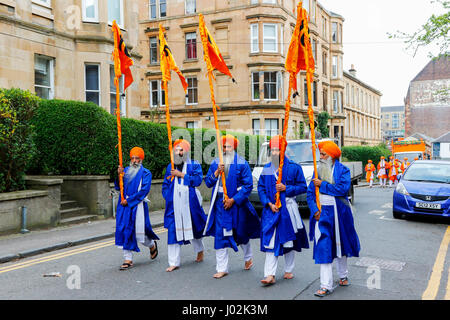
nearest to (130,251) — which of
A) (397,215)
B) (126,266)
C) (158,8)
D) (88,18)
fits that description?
(126,266)

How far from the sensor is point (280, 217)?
547 centimetres

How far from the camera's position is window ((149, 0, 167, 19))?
1453 inches

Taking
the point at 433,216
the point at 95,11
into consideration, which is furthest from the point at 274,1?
the point at 433,216

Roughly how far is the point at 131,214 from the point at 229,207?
1.64 m

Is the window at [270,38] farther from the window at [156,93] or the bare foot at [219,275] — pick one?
the bare foot at [219,275]

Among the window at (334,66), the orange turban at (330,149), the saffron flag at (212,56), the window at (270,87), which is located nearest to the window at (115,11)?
the saffron flag at (212,56)

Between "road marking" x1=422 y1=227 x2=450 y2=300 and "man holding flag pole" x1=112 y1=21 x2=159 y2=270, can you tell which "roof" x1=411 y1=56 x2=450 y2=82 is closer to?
"road marking" x1=422 y1=227 x2=450 y2=300

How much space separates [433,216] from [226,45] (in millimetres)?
26892

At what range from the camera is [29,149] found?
991cm

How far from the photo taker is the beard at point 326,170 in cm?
528

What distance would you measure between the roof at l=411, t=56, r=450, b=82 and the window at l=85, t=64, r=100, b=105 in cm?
5826

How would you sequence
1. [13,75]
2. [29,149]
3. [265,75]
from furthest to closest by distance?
[265,75] → [13,75] → [29,149]

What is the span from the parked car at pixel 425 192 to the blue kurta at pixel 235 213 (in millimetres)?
6339
